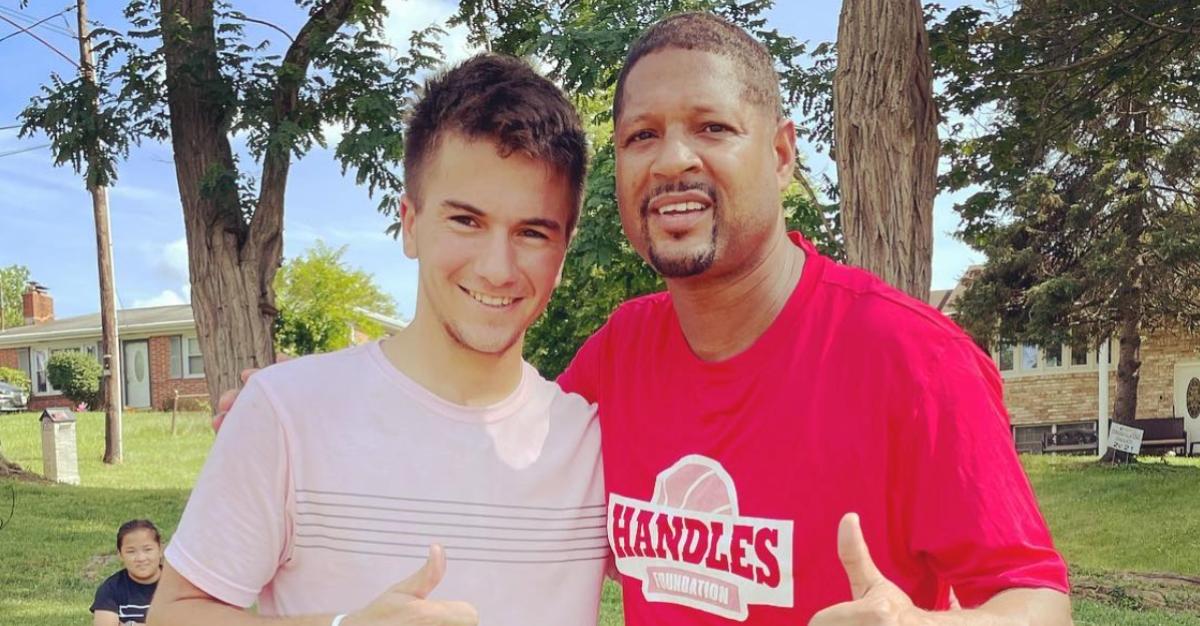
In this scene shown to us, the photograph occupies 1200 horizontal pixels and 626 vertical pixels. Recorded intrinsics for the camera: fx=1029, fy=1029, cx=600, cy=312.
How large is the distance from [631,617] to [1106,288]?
21610mm

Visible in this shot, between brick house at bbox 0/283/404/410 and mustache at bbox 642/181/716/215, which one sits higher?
mustache at bbox 642/181/716/215

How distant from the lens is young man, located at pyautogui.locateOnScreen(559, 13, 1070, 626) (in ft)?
5.91

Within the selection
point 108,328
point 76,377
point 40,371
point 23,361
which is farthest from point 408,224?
point 23,361

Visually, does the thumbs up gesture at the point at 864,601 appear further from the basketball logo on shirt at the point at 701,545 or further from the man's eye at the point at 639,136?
the man's eye at the point at 639,136

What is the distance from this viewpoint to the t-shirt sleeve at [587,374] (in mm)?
2637

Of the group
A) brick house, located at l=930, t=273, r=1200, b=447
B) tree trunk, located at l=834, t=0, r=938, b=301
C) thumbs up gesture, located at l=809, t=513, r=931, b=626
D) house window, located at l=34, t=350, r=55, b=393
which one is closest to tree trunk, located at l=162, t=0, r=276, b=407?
tree trunk, located at l=834, t=0, r=938, b=301

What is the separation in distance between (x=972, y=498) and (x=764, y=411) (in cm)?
47

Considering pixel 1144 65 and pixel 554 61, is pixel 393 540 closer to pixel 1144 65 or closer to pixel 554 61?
pixel 554 61

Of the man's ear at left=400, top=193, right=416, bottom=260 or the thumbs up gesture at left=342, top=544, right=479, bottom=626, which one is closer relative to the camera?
the thumbs up gesture at left=342, top=544, right=479, bottom=626

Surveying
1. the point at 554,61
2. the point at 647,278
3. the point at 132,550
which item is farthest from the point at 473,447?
the point at 647,278

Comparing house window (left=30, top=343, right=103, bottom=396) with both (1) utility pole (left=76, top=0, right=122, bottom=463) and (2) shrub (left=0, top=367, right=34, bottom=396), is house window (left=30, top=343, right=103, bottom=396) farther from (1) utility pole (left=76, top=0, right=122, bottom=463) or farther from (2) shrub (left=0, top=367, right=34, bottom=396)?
(1) utility pole (left=76, top=0, right=122, bottom=463)

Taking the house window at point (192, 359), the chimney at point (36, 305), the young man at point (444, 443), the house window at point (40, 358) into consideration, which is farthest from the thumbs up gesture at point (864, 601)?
the chimney at point (36, 305)

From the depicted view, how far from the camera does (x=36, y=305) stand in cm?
4828

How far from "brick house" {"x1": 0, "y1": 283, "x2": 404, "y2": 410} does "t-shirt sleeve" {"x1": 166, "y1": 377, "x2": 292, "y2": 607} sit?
108ft
